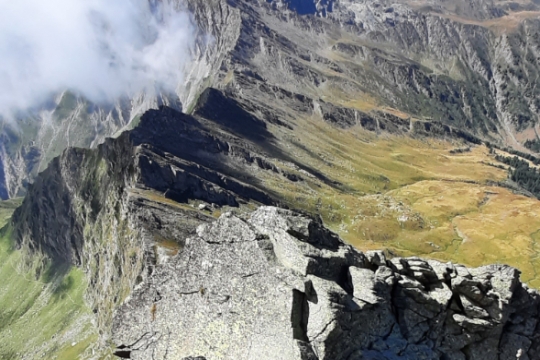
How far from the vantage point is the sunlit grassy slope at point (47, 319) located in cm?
12988

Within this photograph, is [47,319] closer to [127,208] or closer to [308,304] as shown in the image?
[127,208]

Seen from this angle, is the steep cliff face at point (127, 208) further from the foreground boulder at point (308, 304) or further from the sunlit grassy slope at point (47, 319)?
the foreground boulder at point (308, 304)

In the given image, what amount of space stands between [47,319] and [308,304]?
158047 millimetres

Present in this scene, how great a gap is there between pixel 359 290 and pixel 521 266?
14549 cm

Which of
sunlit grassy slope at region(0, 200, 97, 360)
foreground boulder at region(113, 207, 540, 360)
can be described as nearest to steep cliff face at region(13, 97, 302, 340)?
sunlit grassy slope at region(0, 200, 97, 360)

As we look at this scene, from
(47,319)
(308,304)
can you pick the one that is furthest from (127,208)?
(308,304)

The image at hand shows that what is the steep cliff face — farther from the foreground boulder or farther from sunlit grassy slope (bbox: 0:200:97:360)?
the foreground boulder

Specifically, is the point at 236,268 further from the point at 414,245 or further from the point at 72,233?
the point at 72,233

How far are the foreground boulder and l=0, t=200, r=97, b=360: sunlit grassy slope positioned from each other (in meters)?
92.6

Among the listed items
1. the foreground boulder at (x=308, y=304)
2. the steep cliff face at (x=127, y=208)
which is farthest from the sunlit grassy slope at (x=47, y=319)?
the foreground boulder at (x=308, y=304)

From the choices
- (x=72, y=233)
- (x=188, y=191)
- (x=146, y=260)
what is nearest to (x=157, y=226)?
(x=146, y=260)

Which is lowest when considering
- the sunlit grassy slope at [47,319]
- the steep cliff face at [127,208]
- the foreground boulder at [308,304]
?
the sunlit grassy slope at [47,319]

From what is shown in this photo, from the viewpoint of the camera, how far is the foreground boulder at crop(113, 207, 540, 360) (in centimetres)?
2195

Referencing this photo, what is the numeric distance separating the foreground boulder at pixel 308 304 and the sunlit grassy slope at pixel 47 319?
92645mm
